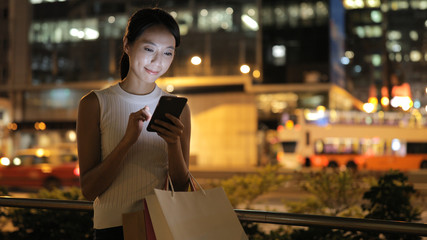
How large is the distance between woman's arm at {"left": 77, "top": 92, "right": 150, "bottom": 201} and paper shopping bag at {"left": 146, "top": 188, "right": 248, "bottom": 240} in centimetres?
26

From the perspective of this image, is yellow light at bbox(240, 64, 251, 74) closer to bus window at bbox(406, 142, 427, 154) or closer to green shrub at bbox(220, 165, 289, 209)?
bus window at bbox(406, 142, 427, 154)

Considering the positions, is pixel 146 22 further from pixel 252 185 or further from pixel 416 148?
pixel 416 148

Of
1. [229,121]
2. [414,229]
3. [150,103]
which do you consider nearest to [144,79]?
[150,103]

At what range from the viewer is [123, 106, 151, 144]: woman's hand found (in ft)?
7.01

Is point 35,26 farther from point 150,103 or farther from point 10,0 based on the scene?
point 150,103

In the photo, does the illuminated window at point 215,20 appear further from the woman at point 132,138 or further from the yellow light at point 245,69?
the woman at point 132,138

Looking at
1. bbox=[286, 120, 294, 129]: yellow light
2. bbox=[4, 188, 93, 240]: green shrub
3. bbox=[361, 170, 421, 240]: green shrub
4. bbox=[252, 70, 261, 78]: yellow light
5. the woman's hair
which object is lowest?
bbox=[286, 120, 294, 129]: yellow light

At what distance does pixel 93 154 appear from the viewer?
229 centimetres

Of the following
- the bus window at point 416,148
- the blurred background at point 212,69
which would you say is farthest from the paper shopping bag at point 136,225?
the bus window at point 416,148

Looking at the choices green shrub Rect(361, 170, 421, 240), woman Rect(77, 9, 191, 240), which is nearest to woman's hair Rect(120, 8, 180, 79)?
woman Rect(77, 9, 191, 240)

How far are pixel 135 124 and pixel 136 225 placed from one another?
40 centimetres

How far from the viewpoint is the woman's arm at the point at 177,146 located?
2.14 m

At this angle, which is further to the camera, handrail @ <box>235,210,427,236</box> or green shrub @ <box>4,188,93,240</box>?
green shrub @ <box>4,188,93,240</box>

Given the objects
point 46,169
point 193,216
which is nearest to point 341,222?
point 193,216
